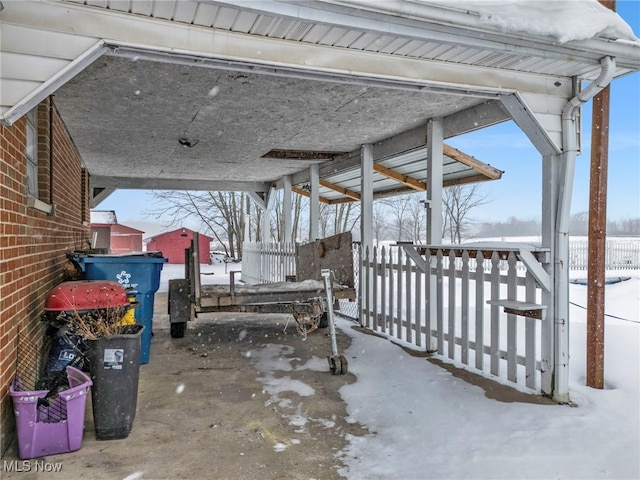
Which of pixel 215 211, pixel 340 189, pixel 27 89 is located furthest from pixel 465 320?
pixel 215 211

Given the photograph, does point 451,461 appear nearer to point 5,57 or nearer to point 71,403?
point 71,403

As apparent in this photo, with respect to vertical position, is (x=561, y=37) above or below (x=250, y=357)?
above

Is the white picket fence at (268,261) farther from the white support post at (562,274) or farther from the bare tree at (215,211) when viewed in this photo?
the bare tree at (215,211)

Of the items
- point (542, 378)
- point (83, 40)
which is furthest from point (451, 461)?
point (83, 40)

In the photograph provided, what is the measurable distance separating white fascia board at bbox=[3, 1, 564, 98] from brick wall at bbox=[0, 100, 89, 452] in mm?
864

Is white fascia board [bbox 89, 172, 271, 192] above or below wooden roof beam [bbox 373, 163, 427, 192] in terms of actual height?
above

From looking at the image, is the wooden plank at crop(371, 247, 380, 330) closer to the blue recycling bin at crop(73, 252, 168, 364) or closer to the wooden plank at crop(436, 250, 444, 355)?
the wooden plank at crop(436, 250, 444, 355)

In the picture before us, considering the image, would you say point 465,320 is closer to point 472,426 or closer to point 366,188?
point 472,426

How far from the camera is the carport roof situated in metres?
2.69

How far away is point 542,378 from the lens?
4.07 meters

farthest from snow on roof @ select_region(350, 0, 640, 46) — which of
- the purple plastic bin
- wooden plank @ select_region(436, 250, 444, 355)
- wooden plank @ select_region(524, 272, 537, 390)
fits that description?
the purple plastic bin

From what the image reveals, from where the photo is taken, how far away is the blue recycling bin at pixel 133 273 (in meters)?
4.77

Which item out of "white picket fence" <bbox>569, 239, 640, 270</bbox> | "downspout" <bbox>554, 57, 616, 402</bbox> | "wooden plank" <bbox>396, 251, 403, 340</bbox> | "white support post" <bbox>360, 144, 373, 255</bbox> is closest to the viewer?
"downspout" <bbox>554, 57, 616, 402</bbox>

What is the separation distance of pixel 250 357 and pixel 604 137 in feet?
14.7
